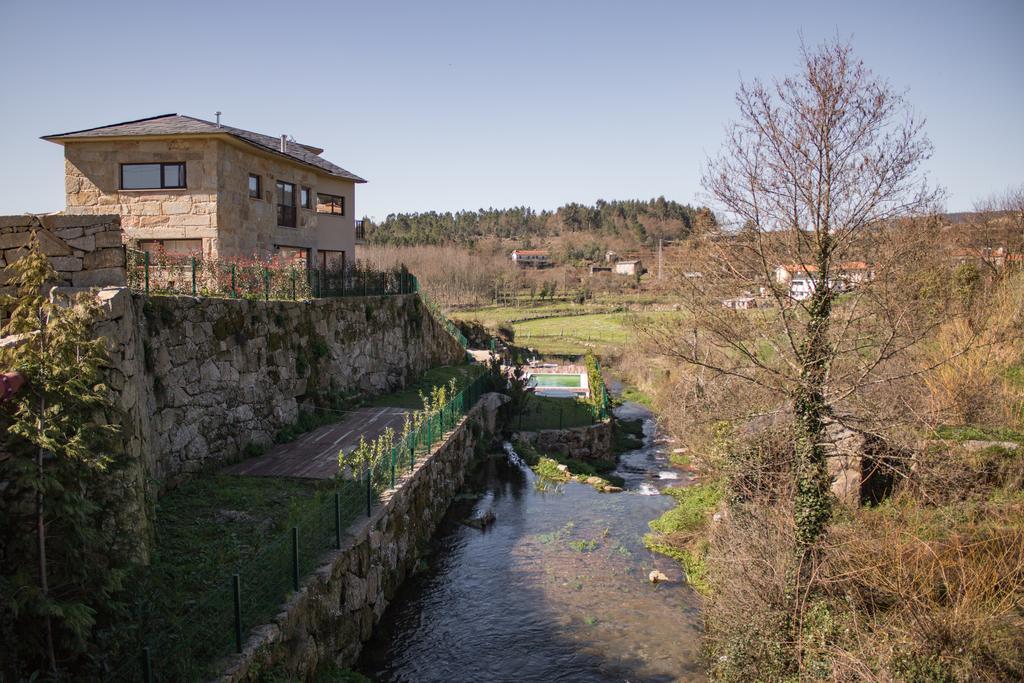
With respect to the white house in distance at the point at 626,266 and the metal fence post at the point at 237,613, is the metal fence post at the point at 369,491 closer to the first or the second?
the metal fence post at the point at 237,613

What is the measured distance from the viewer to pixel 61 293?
21.8ft

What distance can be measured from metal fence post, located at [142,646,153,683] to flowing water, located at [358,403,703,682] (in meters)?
4.87

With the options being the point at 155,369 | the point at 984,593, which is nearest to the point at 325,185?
the point at 155,369

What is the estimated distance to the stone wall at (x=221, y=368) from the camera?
342 inches

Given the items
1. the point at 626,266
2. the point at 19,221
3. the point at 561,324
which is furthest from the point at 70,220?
the point at 626,266

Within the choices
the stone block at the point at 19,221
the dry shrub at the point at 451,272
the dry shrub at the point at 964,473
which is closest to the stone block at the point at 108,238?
the stone block at the point at 19,221

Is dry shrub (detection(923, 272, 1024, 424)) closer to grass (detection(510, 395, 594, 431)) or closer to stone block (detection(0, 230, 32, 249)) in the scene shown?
grass (detection(510, 395, 594, 431))

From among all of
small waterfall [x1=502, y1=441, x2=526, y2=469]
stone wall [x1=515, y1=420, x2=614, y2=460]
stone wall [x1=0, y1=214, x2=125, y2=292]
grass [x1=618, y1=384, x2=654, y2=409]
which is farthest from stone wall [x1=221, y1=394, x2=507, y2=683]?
grass [x1=618, y1=384, x2=654, y2=409]

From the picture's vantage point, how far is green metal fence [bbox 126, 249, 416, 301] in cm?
1199

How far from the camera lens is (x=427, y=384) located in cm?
2477

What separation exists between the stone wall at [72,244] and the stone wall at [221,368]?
54 cm

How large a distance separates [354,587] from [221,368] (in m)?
5.37

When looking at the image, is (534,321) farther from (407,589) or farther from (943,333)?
(407,589)

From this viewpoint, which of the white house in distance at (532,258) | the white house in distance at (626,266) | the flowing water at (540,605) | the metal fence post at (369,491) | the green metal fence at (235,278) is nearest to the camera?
the flowing water at (540,605)
